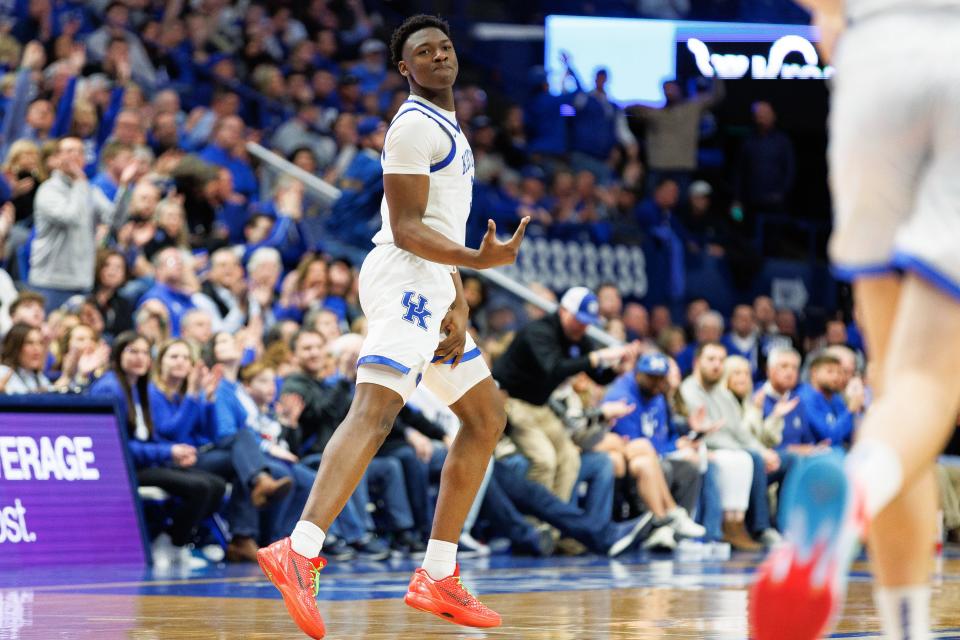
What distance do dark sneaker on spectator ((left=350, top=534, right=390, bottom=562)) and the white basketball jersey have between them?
5.28m

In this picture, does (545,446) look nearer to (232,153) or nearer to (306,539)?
(232,153)

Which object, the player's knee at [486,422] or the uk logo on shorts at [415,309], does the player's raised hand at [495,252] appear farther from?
the player's knee at [486,422]

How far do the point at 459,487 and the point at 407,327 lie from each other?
0.72 metres

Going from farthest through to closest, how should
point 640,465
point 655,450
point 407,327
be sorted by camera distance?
point 655,450, point 640,465, point 407,327

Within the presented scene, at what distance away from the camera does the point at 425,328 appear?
594 centimetres

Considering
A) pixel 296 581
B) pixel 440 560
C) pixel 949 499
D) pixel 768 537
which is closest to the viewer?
pixel 296 581

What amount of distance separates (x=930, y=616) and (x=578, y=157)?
15.1 m

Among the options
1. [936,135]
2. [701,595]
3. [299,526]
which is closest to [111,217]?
[701,595]

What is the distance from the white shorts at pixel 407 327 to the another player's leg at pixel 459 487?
0.10 m

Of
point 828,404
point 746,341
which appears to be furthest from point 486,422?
point 746,341

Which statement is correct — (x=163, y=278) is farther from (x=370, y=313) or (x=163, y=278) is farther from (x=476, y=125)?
(x=476, y=125)

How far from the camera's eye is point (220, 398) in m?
11.0

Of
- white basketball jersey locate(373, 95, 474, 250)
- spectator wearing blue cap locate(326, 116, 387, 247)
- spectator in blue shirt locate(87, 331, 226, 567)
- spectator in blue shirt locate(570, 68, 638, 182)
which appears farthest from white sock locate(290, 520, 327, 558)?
spectator in blue shirt locate(570, 68, 638, 182)

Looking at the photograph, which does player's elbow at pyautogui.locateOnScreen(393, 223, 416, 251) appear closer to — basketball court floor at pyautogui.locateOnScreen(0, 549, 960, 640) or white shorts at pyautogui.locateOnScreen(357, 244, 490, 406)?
white shorts at pyautogui.locateOnScreen(357, 244, 490, 406)
